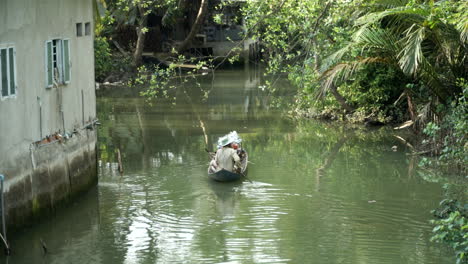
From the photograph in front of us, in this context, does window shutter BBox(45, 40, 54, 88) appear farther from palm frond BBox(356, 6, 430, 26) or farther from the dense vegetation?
palm frond BBox(356, 6, 430, 26)

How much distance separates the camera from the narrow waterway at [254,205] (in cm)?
1339

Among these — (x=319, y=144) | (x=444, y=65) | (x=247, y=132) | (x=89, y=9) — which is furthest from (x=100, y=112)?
(x=444, y=65)

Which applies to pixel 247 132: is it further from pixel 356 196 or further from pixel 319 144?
pixel 356 196

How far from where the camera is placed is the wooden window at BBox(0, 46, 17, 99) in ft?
42.1

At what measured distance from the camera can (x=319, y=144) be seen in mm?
23844

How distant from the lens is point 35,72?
1438cm

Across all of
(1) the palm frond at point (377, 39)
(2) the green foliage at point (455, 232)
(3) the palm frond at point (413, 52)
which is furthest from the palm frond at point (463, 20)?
(2) the green foliage at point (455, 232)

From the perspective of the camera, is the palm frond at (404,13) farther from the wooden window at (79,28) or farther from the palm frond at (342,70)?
the wooden window at (79,28)

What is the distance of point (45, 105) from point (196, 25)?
2921 centimetres

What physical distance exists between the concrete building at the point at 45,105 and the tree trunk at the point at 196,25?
23.9 m

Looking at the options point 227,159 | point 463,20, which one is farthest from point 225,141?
point 463,20

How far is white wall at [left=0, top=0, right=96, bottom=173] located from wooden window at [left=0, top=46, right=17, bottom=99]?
5.4 inches

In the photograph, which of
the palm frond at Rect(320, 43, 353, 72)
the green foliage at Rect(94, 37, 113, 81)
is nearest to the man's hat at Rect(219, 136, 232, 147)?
the palm frond at Rect(320, 43, 353, 72)

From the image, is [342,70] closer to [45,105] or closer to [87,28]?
[87,28]
